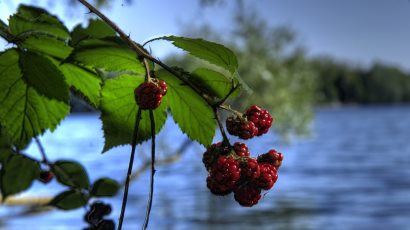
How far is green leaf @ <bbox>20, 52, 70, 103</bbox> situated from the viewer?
0.87 metres

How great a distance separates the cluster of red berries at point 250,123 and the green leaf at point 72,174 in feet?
1.55

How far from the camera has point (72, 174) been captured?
3.87ft

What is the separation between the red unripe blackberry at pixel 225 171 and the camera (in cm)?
69

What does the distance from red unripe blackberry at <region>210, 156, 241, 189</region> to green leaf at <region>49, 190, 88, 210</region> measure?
48 centimetres

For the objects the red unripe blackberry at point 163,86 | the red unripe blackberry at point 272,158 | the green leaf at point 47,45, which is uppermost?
the green leaf at point 47,45

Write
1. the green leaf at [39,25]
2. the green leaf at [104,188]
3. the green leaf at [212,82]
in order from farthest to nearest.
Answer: the green leaf at [104,188] < the green leaf at [39,25] < the green leaf at [212,82]

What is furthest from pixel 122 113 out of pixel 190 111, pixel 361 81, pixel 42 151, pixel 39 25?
pixel 361 81

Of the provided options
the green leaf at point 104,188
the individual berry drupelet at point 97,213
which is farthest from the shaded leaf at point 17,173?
the individual berry drupelet at point 97,213

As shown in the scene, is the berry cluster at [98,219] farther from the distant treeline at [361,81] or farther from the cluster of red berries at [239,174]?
the distant treeline at [361,81]

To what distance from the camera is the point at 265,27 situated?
28.4 metres

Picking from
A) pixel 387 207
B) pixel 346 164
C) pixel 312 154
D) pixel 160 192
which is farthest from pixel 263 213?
pixel 312 154

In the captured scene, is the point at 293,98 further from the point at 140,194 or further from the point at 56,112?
the point at 56,112

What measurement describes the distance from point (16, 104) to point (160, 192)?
4570cm

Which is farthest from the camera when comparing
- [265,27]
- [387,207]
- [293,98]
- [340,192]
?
[340,192]
